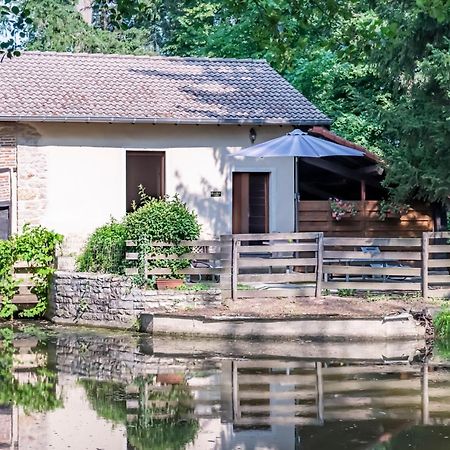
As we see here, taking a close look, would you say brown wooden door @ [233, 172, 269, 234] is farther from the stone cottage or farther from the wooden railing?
the wooden railing

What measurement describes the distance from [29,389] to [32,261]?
24.8 feet

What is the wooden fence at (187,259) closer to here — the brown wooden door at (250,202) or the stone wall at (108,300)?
the stone wall at (108,300)

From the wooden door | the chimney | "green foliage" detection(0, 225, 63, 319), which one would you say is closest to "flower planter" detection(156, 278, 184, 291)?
"green foliage" detection(0, 225, 63, 319)

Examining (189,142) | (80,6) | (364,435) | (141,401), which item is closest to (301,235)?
(189,142)

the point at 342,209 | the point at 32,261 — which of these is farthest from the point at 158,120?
the point at 342,209

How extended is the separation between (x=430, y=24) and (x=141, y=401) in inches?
407

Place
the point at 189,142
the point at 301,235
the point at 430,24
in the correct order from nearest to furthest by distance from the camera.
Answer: the point at 301,235, the point at 430,24, the point at 189,142

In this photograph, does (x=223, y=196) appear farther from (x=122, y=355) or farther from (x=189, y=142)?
(x=122, y=355)

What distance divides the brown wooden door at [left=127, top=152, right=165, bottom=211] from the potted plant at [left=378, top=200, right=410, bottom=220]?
456 centimetres

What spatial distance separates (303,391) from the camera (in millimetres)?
11148

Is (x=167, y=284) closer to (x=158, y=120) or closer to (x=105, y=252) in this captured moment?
(x=105, y=252)

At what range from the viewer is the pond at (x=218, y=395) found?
8844mm

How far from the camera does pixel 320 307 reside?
16297mm

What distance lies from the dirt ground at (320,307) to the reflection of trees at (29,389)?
358 centimetres
